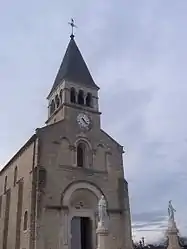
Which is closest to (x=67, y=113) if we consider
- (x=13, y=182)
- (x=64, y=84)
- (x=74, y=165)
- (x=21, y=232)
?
(x=64, y=84)

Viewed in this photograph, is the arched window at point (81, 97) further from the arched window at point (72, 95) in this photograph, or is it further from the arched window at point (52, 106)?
the arched window at point (52, 106)

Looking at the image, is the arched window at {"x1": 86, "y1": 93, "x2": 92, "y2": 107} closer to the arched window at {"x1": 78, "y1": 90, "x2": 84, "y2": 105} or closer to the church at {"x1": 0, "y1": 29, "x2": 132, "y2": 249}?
the church at {"x1": 0, "y1": 29, "x2": 132, "y2": 249}

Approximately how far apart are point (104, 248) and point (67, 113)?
13.4 meters

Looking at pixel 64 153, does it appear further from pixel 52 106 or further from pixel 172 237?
pixel 172 237

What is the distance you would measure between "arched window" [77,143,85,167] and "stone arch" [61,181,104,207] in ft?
5.69

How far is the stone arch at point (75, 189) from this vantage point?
77.1 ft

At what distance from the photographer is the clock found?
27016mm

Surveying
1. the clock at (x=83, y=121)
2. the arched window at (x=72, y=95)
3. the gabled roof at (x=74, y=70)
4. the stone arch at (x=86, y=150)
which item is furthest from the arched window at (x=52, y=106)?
the stone arch at (x=86, y=150)

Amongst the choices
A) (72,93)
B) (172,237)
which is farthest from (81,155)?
(172,237)

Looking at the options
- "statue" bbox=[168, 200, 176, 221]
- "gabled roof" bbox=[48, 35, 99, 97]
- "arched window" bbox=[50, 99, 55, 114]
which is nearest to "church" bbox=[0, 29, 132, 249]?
"gabled roof" bbox=[48, 35, 99, 97]

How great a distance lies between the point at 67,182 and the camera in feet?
79.2

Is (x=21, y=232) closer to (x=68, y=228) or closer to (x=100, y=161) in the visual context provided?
(x=68, y=228)

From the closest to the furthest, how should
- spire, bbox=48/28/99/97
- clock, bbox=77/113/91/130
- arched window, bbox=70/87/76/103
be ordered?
clock, bbox=77/113/91/130, arched window, bbox=70/87/76/103, spire, bbox=48/28/99/97

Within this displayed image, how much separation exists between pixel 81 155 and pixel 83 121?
2900 millimetres
